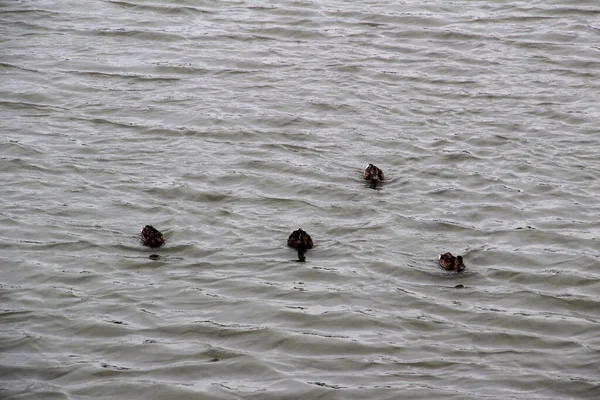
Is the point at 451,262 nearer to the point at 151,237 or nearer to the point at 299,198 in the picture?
the point at 299,198

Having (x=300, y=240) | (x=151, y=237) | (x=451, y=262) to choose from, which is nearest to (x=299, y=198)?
(x=300, y=240)

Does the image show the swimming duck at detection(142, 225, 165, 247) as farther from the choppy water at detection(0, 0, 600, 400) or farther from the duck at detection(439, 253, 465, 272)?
the duck at detection(439, 253, 465, 272)

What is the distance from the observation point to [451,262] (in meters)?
9.98

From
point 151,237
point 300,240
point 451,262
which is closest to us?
point 451,262

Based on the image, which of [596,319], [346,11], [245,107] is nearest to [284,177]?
[245,107]

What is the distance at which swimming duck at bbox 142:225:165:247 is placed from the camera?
10.5m

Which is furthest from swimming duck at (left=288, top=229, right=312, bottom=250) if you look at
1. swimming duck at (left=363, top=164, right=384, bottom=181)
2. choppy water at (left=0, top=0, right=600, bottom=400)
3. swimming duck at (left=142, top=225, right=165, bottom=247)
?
swimming duck at (left=363, top=164, right=384, bottom=181)

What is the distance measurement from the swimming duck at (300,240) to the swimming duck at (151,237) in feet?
4.66

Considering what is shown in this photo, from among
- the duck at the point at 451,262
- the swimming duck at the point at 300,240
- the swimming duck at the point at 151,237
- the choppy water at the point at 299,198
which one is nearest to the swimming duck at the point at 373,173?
the choppy water at the point at 299,198

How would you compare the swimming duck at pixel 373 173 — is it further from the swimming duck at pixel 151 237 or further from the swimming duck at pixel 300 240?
the swimming duck at pixel 151 237

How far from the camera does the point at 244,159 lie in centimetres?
1295

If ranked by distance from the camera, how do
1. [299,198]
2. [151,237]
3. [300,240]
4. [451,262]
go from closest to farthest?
1. [451,262]
2. [300,240]
3. [151,237]
4. [299,198]

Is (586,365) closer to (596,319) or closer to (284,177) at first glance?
(596,319)

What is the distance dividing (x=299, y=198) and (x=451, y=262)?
260 centimetres
